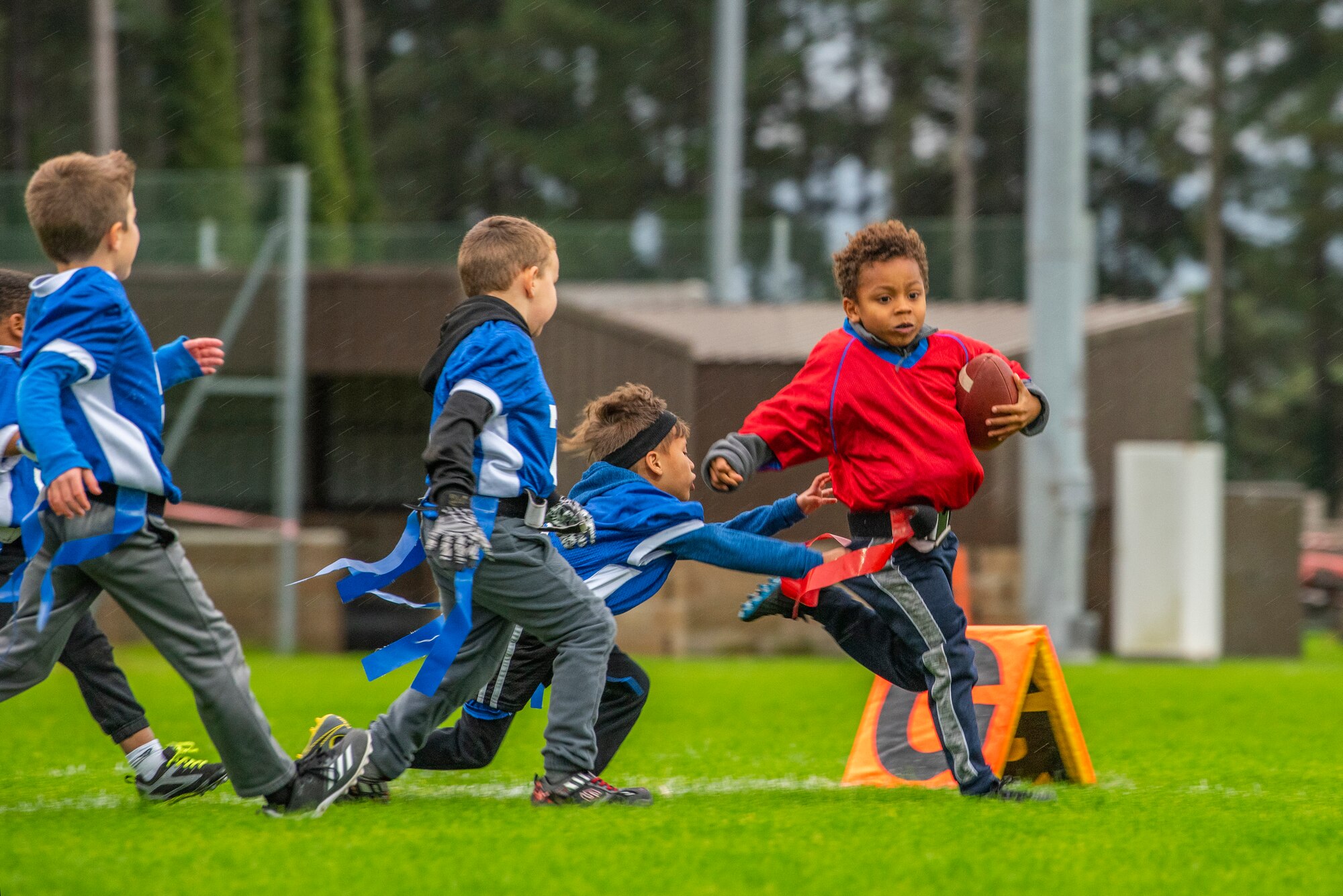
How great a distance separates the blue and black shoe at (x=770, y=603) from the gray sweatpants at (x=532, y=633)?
61 centimetres

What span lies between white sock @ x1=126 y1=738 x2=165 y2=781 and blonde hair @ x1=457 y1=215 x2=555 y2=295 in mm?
1719

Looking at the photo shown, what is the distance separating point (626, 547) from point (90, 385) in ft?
5.37

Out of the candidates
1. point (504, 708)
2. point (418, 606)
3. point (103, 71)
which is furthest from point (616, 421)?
point (103, 71)

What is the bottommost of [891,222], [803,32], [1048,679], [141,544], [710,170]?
[1048,679]

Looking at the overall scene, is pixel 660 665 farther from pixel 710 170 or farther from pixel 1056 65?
pixel 710 170

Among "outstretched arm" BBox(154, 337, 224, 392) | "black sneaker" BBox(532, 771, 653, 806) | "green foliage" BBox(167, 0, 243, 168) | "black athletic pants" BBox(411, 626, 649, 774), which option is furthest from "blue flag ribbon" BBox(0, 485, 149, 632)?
"green foliage" BBox(167, 0, 243, 168)

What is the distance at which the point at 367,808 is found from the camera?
4.69m

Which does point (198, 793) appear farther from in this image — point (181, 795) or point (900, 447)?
point (900, 447)

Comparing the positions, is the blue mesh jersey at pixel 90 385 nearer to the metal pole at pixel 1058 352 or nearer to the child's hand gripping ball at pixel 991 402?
the child's hand gripping ball at pixel 991 402

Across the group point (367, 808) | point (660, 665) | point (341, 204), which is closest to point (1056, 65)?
point (660, 665)

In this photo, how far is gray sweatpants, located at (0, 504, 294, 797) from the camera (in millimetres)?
4246

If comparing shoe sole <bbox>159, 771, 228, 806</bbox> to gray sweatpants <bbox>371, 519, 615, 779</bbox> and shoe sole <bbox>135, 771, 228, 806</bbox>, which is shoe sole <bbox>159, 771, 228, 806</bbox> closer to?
shoe sole <bbox>135, 771, 228, 806</bbox>

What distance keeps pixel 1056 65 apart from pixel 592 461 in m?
8.44

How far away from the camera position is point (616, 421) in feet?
16.9
